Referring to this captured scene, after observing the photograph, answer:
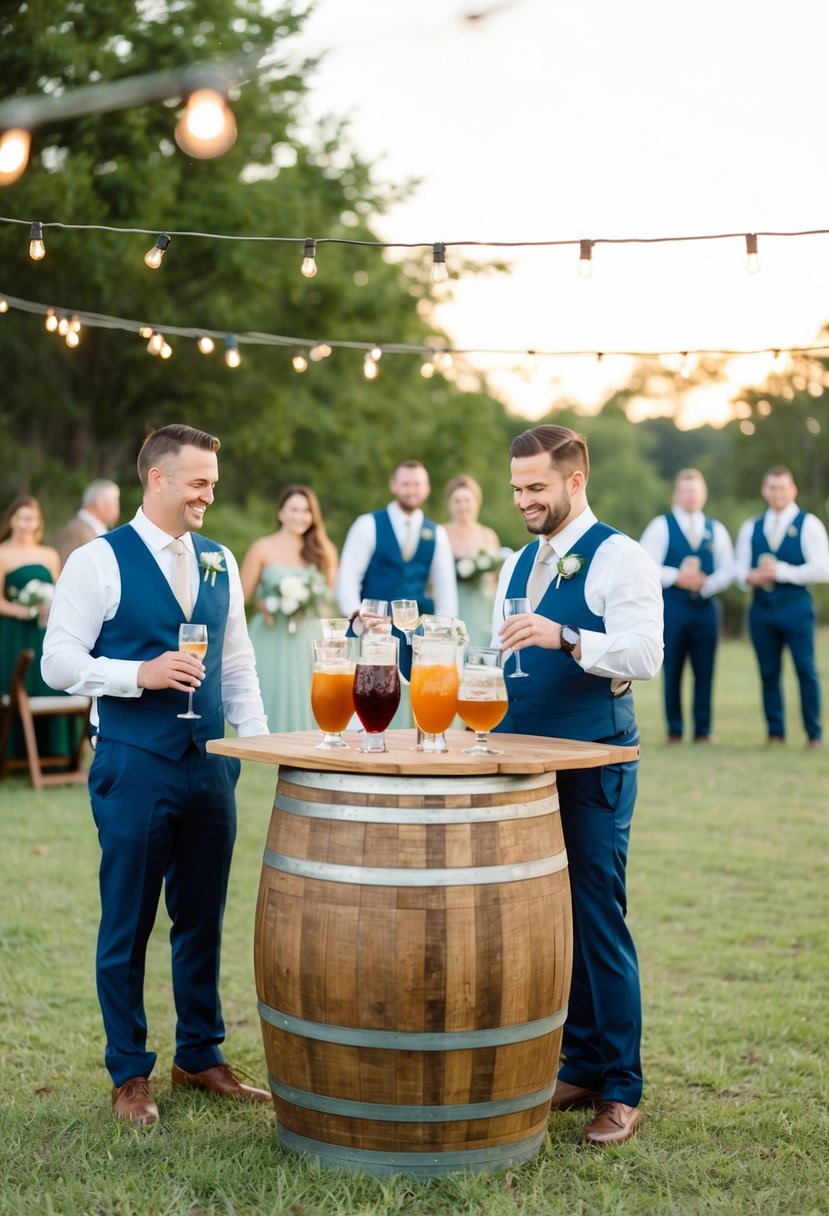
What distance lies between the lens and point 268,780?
31.4 ft

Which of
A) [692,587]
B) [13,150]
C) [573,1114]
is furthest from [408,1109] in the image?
[692,587]

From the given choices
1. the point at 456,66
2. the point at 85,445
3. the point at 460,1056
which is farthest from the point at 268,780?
the point at 85,445

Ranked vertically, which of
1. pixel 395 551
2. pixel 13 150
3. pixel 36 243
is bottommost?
pixel 395 551

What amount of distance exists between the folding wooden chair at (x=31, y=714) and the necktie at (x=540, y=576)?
562cm

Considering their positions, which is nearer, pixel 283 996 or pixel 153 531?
pixel 283 996

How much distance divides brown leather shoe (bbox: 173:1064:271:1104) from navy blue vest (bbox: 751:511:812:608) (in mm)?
7988

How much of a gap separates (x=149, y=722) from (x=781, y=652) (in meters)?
A: 8.16

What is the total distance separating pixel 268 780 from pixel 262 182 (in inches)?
440

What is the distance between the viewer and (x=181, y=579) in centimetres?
386

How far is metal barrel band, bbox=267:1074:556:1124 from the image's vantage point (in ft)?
10.5

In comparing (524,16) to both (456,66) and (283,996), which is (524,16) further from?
(283,996)

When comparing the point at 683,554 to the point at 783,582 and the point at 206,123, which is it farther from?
the point at 206,123

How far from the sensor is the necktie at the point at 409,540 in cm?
884

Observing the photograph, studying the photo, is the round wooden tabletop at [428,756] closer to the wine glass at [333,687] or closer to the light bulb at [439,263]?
the wine glass at [333,687]
